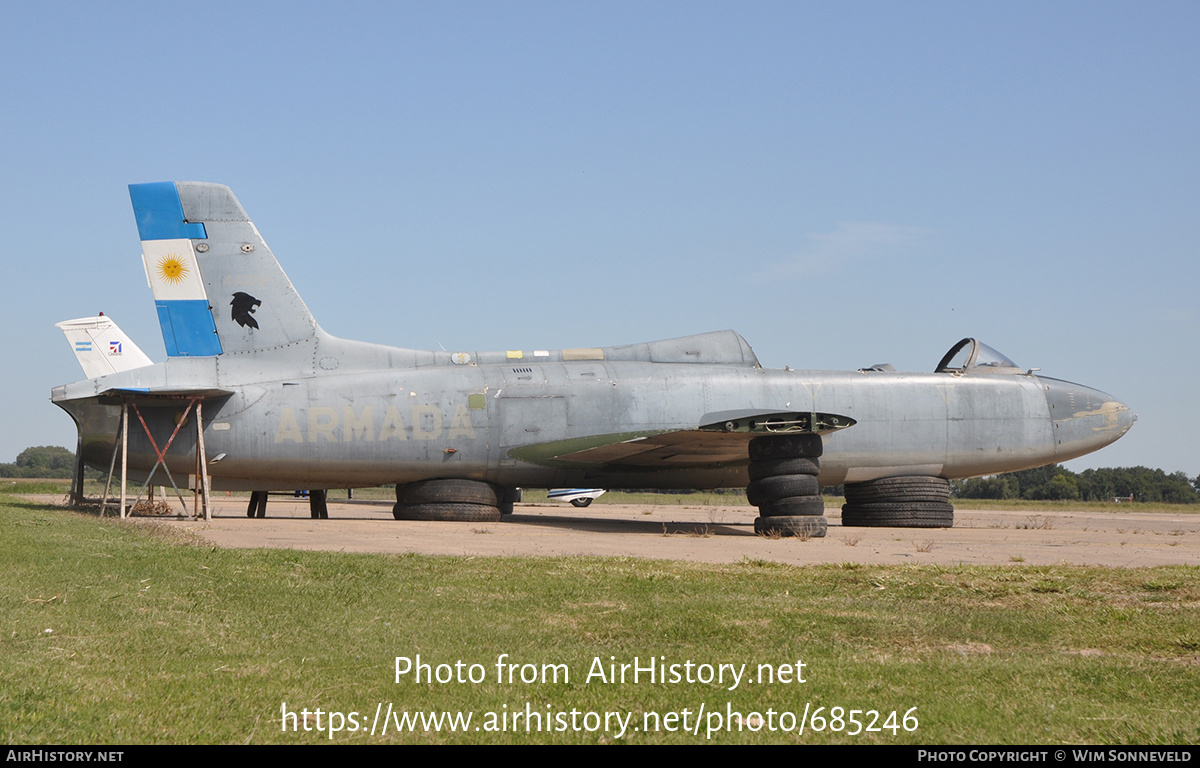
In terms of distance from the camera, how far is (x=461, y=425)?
1858cm

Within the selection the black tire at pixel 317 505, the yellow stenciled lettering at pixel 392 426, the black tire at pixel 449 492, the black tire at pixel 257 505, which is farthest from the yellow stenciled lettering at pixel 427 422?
the black tire at pixel 257 505

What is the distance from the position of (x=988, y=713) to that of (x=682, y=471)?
1558 centimetres

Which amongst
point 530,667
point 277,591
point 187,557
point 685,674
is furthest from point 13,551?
point 685,674

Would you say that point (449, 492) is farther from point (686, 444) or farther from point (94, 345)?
point (94, 345)

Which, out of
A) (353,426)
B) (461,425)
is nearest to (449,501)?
(461,425)

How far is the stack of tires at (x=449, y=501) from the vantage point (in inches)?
742

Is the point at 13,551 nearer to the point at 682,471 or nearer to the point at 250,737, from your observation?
the point at 250,737

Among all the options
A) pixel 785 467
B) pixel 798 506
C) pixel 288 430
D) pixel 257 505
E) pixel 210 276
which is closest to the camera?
pixel 798 506

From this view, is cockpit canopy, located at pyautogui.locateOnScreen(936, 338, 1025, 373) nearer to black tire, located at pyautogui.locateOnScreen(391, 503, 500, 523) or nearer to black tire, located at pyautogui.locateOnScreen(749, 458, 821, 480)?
black tire, located at pyautogui.locateOnScreen(749, 458, 821, 480)

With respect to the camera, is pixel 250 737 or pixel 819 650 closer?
pixel 250 737

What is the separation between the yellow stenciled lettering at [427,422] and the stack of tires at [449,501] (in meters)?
1.13

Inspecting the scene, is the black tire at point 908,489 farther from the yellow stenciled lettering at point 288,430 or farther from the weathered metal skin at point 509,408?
the yellow stenciled lettering at point 288,430

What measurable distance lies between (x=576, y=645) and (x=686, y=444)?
11.8 m
